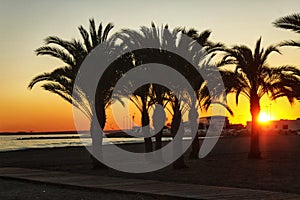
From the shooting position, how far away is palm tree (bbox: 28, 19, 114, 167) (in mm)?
22516

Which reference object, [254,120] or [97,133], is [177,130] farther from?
[254,120]

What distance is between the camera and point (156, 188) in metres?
13.3

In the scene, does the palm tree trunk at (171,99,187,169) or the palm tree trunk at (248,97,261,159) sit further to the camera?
the palm tree trunk at (248,97,261,159)

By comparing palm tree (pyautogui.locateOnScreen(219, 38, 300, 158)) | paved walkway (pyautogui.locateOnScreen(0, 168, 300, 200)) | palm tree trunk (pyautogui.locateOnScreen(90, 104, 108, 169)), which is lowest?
paved walkway (pyautogui.locateOnScreen(0, 168, 300, 200))

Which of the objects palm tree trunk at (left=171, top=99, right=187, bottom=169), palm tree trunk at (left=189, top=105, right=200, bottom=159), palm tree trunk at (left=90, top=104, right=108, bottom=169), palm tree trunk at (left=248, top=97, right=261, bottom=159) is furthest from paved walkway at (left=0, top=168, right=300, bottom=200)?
palm tree trunk at (left=248, top=97, right=261, bottom=159)

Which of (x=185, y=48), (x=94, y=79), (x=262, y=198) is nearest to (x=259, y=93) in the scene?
(x=185, y=48)

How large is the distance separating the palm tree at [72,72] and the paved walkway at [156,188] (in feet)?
17.1

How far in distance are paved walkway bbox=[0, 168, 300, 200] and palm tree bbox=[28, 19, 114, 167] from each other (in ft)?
17.1

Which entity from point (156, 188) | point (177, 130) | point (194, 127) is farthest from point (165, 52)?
point (156, 188)

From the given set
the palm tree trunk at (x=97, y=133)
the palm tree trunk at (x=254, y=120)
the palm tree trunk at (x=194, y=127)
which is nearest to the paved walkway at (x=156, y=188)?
the palm tree trunk at (x=97, y=133)

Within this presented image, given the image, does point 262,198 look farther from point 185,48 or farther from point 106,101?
point 106,101

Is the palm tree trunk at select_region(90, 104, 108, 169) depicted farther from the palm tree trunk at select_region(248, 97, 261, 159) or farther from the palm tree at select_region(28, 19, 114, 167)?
the palm tree trunk at select_region(248, 97, 261, 159)

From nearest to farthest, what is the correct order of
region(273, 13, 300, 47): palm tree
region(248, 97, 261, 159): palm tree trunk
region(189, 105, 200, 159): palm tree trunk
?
1. region(273, 13, 300, 47): palm tree
2. region(189, 105, 200, 159): palm tree trunk
3. region(248, 97, 261, 159): palm tree trunk

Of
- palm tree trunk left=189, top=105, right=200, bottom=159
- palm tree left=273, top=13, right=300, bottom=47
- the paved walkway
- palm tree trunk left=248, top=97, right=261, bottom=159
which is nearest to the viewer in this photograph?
the paved walkway
